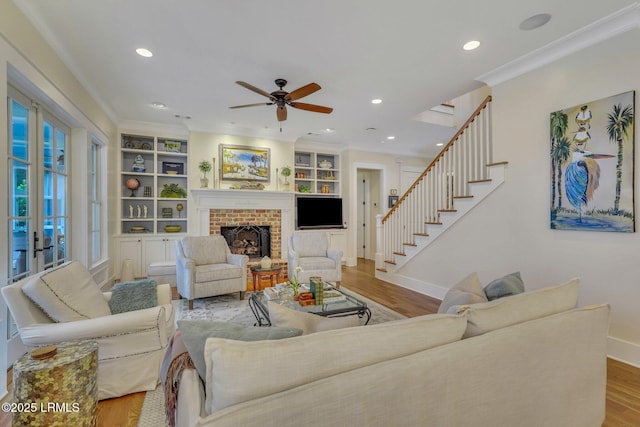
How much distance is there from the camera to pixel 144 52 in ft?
8.96

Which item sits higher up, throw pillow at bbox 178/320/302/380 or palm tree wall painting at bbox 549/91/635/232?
palm tree wall painting at bbox 549/91/635/232

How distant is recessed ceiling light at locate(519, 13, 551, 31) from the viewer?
2229 mm

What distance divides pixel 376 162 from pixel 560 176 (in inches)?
175

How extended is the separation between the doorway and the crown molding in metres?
4.47

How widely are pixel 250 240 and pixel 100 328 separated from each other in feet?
13.2

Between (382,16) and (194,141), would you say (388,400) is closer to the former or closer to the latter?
(382,16)

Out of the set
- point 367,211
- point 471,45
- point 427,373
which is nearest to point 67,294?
point 427,373

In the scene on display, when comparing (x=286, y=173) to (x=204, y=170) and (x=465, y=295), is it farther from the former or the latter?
(x=465, y=295)

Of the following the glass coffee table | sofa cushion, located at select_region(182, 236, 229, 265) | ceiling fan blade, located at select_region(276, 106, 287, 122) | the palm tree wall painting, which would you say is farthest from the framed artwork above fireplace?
the palm tree wall painting

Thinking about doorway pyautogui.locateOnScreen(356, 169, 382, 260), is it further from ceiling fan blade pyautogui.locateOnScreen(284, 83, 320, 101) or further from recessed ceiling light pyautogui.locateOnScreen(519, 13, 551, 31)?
recessed ceiling light pyautogui.locateOnScreen(519, 13, 551, 31)

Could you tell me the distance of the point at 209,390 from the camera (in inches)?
32.4

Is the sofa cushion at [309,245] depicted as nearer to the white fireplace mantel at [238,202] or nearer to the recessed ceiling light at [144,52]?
the white fireplace mantel at [238,202]

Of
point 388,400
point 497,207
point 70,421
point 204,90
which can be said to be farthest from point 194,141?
point 388,400

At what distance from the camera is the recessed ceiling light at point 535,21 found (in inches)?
87.7
